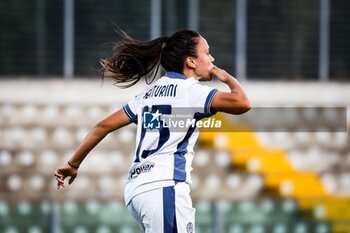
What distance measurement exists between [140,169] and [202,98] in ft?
1.44

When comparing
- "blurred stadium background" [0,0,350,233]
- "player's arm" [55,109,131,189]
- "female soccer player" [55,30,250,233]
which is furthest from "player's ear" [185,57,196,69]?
"blurred stadium background" [0,0,350,233]

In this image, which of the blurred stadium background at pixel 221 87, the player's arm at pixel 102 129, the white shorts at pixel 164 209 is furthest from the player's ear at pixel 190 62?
the blurred stadium background at pixel 221 87

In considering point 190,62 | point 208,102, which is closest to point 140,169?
point 208,102

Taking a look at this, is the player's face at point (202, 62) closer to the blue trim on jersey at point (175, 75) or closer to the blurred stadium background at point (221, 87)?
the blue trim on jersey at point (175, 75)

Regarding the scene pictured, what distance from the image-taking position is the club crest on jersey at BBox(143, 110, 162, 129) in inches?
187

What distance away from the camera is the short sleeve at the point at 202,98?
4695mm

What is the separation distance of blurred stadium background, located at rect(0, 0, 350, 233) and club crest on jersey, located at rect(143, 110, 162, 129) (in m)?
5.23

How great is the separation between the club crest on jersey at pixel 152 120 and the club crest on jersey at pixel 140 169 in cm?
18

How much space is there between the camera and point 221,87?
11.7 m

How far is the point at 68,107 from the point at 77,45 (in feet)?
2.31

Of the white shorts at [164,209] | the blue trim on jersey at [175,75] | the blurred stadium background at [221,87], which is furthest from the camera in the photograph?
the blurred stadium background at [221,87]

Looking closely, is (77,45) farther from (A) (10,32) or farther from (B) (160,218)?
(B) (160,218)

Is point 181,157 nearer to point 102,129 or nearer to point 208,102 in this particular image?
point 208,102

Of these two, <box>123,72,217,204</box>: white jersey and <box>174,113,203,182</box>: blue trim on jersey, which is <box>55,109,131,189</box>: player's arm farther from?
<box>174,113,203,182</box>: blue trim on jersey
